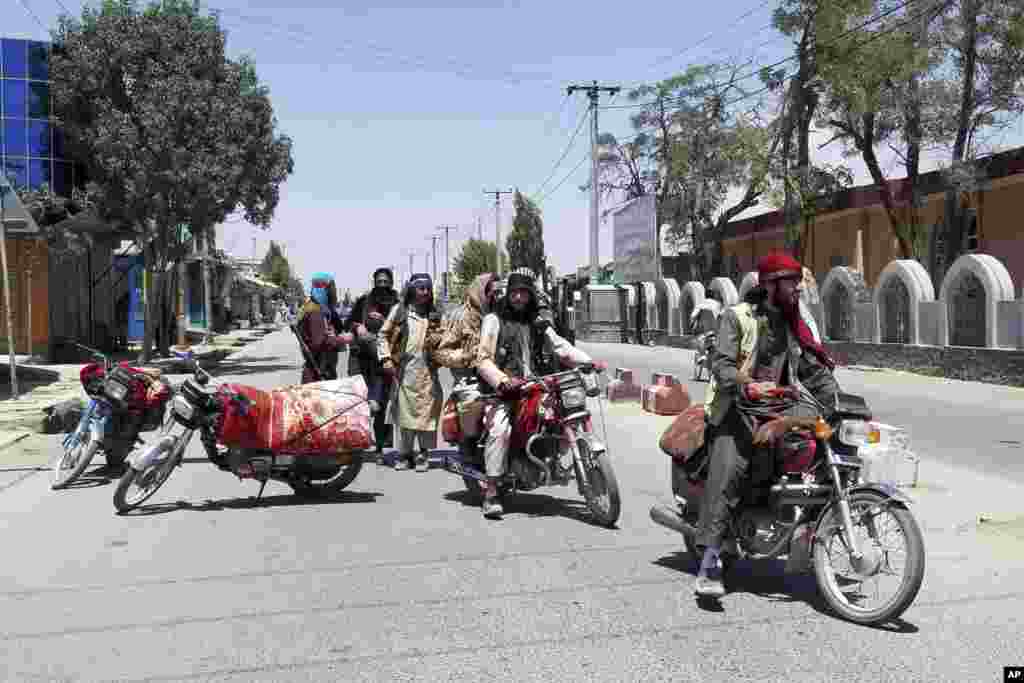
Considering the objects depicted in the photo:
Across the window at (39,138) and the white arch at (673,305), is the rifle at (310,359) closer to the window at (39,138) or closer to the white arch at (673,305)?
the window at (39,138)

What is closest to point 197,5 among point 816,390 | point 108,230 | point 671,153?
point 108,230

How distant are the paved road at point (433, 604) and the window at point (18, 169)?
2065 cm

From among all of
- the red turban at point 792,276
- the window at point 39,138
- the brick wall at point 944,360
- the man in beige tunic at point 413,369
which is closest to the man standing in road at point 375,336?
the man in beige tunic at point 413,369

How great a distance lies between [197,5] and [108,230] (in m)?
5.70

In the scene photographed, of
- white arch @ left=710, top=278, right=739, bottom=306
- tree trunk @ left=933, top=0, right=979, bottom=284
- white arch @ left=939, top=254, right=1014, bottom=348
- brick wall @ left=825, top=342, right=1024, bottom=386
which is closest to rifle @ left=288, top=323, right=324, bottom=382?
brick wall @ left=825, top=342, right=1024, bottom=386

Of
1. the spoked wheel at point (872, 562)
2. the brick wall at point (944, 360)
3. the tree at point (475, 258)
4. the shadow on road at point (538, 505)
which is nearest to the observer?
the spoked wheel at point (872, 562)

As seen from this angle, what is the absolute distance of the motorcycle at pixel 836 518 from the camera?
4.70 metres

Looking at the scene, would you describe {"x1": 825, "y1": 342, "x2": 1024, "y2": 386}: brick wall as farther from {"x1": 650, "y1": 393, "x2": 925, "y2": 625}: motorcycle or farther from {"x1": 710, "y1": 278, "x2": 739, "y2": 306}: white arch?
{"x1": 650, "y1": 393, "x2": 925, "y2": 625}: motorcycle

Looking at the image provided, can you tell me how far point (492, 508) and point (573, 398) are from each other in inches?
39.1

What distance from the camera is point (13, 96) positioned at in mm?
26406

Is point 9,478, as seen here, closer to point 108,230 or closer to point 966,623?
point 966,623

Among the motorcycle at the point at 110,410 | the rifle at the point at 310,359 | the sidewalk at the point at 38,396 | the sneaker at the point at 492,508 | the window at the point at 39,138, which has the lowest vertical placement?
the sneaker at the point at 492,508

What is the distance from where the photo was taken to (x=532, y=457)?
7.41 metres

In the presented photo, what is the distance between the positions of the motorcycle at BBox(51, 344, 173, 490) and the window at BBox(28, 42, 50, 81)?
66.4 ft
